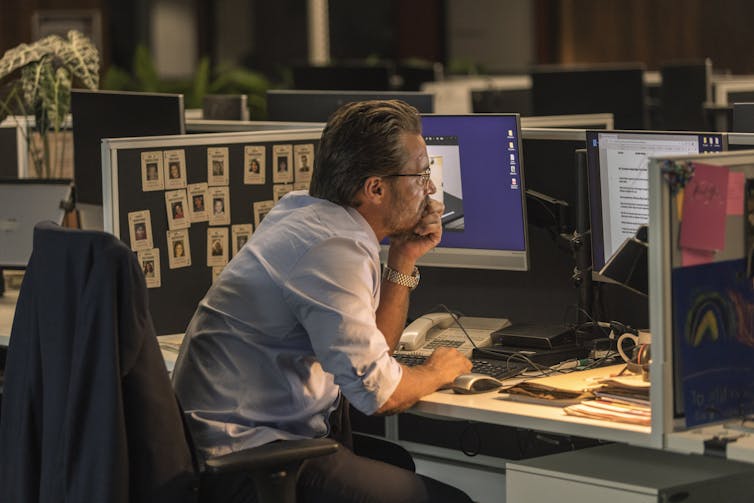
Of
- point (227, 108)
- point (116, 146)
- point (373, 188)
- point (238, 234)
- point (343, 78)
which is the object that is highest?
point (343, 78)

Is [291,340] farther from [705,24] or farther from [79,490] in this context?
[705,24]

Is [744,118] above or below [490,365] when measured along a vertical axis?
above

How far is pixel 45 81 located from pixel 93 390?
1.87 metres

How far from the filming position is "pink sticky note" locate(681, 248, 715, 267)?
2.12 meters

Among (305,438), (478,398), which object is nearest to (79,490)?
(305,438)

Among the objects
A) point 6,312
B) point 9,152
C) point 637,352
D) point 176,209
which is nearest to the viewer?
point 637,352

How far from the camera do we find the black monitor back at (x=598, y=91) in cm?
576

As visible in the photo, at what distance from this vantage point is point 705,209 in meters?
2.13

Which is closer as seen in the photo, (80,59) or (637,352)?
(637,352)

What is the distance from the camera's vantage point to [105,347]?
2141 mm

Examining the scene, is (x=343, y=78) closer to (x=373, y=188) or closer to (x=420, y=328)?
(x=420, y=328)

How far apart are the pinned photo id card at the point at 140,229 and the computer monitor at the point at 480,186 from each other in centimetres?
65

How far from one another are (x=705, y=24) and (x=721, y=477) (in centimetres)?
839

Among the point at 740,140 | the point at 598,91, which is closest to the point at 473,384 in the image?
the point at 740,140
